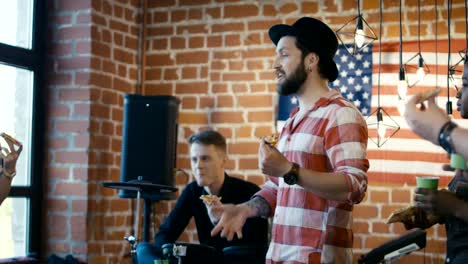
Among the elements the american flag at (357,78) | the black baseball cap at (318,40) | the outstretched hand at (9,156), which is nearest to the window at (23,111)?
the outstretched hand at (9,156)

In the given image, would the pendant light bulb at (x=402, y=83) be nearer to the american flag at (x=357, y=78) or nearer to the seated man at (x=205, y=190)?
the american flag at (x=357, y=78)

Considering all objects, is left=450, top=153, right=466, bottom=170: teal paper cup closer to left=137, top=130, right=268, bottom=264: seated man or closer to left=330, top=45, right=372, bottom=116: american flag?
left=137, top=130, right=268, bottom=264: seated man

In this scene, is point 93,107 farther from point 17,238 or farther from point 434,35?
point 434,35

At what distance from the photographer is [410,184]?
15.9ft

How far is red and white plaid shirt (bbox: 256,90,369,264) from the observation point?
254 cm

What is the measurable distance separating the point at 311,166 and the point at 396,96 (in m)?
2.43

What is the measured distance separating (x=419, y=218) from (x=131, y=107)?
8.01ft

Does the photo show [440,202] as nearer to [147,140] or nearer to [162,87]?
[147,140]

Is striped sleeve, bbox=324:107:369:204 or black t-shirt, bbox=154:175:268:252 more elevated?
striped sleeve, bbox=324:107:369:204

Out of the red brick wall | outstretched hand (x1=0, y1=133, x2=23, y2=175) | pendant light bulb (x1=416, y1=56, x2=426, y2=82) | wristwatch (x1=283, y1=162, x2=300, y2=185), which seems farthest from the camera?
the red brick wall

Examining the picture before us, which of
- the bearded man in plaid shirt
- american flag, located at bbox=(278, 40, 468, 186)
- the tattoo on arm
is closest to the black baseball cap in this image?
the bearded man in plaid shirt

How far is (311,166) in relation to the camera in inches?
104

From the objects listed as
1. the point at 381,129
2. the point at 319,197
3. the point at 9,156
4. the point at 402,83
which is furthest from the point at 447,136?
the point at 381,129

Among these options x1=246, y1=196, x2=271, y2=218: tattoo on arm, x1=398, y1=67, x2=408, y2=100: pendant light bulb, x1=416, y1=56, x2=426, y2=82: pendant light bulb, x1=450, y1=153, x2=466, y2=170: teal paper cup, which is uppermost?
x1=416, y1=56, x2=426, y2=82: pendant light bulb
